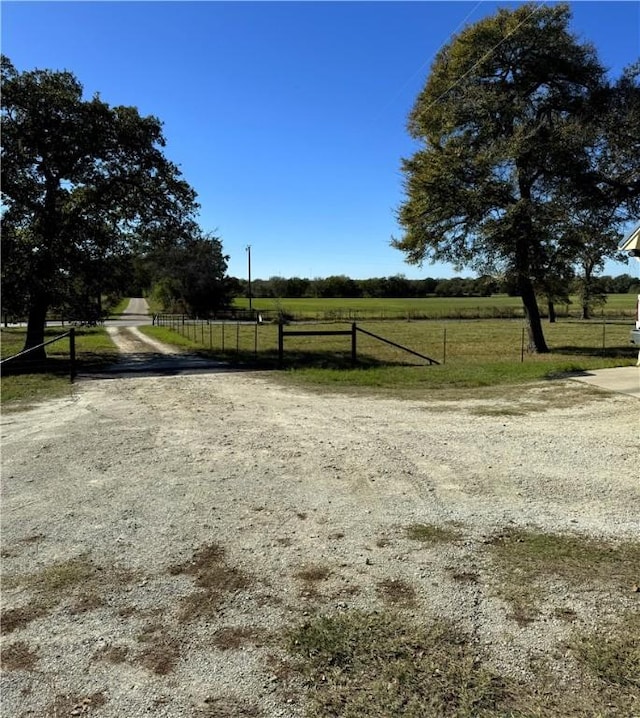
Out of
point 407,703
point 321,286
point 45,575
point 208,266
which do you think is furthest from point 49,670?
point 321,286

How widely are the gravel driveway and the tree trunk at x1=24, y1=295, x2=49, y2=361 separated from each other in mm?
12118

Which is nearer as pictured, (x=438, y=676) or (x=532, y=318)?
(x=438, y=676)

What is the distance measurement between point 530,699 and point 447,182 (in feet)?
61.8

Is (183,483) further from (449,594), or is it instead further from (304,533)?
(449,594)

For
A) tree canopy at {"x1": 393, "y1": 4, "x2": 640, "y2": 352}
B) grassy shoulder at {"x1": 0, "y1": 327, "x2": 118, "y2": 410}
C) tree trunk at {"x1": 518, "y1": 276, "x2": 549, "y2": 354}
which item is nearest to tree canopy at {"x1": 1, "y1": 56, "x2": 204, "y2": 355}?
grassy shoulder at {"x1": 0, "y1": 327, "x2": 118, "y2": 410}

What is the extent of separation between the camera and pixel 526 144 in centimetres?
1817

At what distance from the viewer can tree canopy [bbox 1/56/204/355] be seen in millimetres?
18594

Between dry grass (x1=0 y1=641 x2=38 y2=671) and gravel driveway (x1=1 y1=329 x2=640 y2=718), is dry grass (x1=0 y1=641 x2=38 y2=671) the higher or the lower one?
the lower one

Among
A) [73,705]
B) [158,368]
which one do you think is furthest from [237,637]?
[158,368]

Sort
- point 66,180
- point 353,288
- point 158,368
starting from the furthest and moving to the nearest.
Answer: point 353,288
point 66,180
point 158,368

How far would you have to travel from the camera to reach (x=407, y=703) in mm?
2514

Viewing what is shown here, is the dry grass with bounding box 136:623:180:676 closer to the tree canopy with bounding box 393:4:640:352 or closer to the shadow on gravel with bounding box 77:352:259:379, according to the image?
the shadow on gravel with bounding box 77:352:259:379

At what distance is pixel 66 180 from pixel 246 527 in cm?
1934

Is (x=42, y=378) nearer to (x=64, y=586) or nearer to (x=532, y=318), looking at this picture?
(x=64, y=586)
